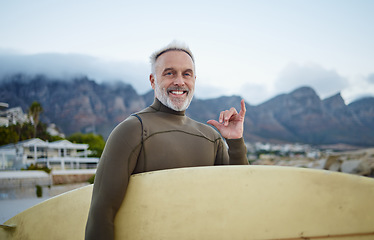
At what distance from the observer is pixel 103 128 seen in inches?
3452

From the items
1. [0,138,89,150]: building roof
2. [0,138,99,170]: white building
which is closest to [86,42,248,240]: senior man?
[0,138,99,170]: white building

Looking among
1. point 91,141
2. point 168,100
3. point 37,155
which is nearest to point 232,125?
point 168,100

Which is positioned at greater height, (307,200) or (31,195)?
(307,200)

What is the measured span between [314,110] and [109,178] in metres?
134

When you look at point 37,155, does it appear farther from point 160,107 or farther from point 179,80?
point 179,80

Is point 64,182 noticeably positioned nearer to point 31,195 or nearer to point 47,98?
point 31,195

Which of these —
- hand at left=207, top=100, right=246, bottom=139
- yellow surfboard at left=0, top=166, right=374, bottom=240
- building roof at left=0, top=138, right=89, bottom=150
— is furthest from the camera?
building roof at left=0, top=138, right=89, bottom=150

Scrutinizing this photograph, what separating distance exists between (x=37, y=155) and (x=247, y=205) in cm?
3489

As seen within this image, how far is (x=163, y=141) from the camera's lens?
4.77 ft

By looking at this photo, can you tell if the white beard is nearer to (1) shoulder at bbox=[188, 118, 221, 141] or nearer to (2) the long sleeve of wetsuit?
(1) shoulder at bbox=[188, 118, 221, 141]

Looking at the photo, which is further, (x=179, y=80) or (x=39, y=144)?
(x=39, y=144)

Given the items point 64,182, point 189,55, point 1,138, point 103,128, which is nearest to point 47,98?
point 103,128

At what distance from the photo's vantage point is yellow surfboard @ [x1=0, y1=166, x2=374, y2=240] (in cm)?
114

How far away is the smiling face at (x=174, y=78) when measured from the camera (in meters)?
1.62
